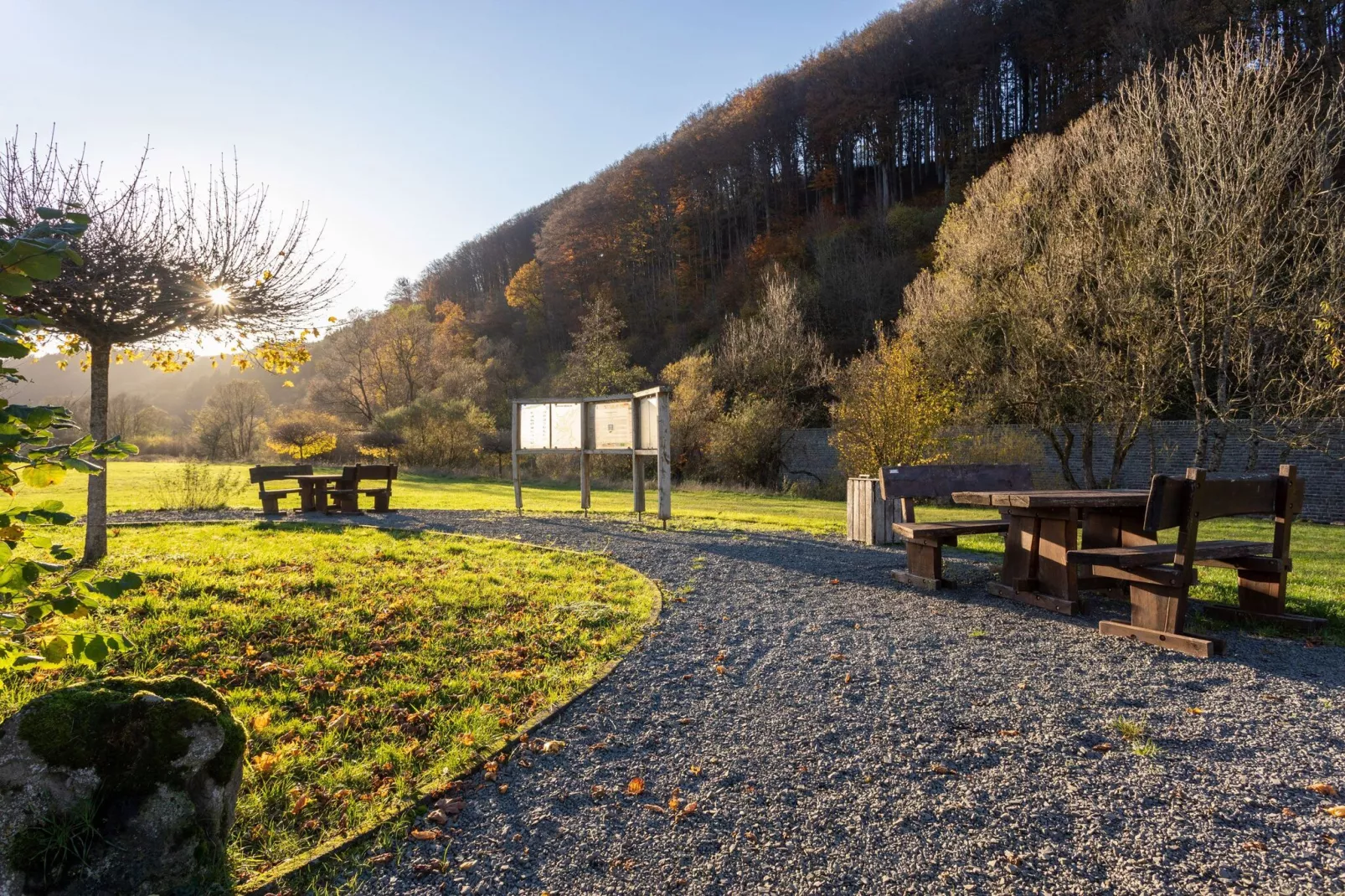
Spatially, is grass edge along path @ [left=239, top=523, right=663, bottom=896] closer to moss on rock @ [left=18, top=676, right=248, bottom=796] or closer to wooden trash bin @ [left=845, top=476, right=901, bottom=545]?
moss on rock @ [left=18, top=676, right=248, bottom=796]

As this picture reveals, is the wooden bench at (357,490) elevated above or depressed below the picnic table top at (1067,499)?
below

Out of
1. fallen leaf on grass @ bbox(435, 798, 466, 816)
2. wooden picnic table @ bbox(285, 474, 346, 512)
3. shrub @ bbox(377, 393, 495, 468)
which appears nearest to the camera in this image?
fallen leaf on grass @ bbox(435, 798, 466, 816)

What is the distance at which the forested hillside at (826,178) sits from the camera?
41000 mm

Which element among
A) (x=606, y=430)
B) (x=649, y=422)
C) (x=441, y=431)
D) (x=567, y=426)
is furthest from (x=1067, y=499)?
(x=441, y=431)

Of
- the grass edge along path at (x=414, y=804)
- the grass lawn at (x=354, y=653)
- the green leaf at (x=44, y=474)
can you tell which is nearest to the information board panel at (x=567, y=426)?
the grass lawn at (x=354, y=653)

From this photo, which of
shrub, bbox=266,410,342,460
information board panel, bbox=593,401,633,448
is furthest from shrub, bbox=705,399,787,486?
shrub, bbox=266,410,342,460

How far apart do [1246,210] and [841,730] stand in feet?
56.3

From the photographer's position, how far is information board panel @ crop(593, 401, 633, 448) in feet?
41.2

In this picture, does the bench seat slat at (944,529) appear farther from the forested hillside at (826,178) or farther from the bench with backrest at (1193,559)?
the forested hillside at (826,178)

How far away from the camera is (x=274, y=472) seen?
13469 mm

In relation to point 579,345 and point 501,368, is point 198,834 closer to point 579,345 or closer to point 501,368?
point 579,345

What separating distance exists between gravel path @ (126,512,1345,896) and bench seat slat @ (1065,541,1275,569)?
58 centimetres

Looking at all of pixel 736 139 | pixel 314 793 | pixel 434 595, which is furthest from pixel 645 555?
pixel 736 139

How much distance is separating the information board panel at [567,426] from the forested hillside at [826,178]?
26415 mm
